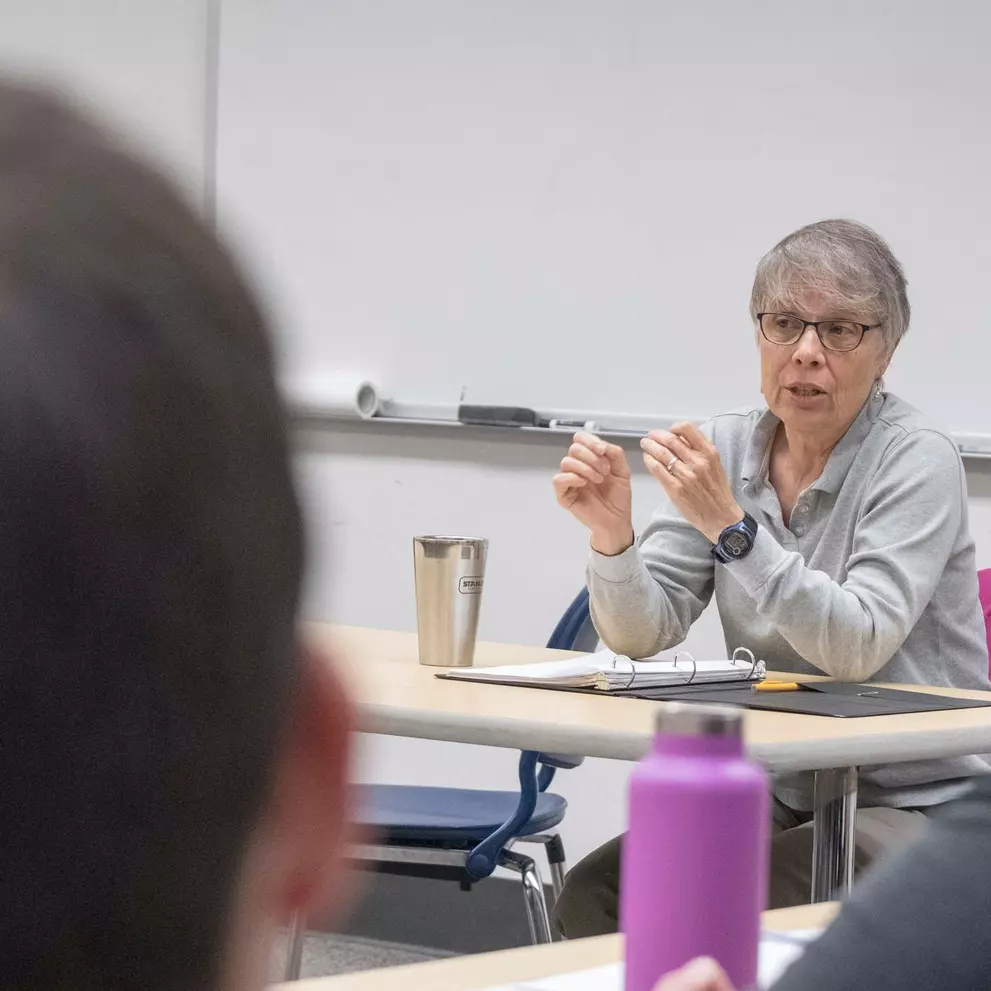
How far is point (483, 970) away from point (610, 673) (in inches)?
30.1

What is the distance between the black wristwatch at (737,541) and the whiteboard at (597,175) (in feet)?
3.27

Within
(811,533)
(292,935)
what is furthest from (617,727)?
(292,935)

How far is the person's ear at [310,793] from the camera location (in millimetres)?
252

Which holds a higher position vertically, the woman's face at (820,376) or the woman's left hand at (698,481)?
the woman's face at (820,376)

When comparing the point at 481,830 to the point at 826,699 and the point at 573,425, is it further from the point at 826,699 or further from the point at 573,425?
the point at 573,425

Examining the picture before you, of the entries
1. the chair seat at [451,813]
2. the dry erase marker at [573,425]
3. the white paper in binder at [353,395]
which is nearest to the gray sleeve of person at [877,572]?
the chair seat at [451,813]

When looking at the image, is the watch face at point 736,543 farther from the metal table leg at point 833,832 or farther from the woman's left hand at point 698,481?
the metal table leg at point 833,832

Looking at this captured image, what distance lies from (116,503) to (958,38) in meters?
2.65

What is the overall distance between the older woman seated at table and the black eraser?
0.82 metres

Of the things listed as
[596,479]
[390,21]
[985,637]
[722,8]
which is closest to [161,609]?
[596,479]

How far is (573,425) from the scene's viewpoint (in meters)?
2.87

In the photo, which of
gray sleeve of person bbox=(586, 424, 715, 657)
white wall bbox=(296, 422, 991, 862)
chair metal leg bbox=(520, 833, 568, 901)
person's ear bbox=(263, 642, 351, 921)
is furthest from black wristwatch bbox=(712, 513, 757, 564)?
person's ear bbox=(263, 642, 351, 921)

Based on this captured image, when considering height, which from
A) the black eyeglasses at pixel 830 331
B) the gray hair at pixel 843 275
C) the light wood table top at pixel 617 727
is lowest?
the light wood table top at pixel 617 727

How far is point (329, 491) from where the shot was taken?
0.26m
